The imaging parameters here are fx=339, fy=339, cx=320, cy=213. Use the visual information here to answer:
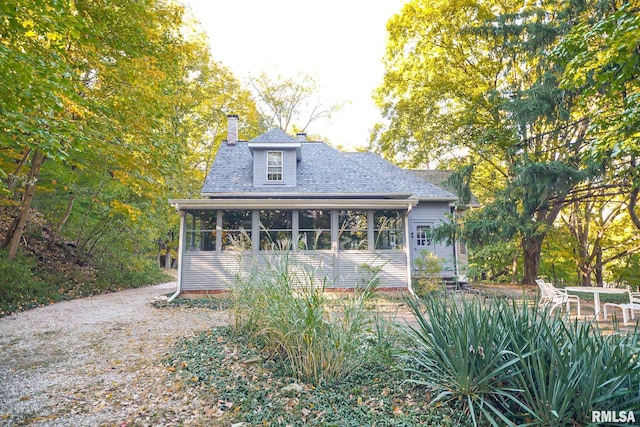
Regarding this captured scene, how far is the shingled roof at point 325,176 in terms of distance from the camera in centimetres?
1187

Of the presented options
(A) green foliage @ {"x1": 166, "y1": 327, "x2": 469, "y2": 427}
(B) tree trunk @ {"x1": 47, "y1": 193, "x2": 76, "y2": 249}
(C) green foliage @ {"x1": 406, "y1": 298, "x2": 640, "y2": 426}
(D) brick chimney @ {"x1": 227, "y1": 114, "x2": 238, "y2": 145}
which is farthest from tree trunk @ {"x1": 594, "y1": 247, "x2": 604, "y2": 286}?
(B) tree trunk @ {"x1": 47, "y1": 193, "x2": 76, "y2": 249}

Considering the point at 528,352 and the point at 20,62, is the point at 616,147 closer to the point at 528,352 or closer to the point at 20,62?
the point at 528,352

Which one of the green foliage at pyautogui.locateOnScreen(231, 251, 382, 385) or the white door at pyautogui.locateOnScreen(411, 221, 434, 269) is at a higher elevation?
the white door at pyautogui.locateOnScreen(411, 221, 434, 269)

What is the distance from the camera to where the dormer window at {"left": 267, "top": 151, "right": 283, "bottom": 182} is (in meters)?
12.3

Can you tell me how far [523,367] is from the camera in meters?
2.54

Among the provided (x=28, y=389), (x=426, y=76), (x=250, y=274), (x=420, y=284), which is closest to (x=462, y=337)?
(x=250, y=274)

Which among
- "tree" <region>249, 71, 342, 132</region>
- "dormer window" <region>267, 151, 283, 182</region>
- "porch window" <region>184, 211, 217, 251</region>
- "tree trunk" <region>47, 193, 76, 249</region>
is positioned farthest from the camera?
"tree" <region>249, 71, 342, 132</region>

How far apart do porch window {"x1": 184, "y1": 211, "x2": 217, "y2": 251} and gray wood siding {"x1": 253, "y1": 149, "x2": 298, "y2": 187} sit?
2.38 meters

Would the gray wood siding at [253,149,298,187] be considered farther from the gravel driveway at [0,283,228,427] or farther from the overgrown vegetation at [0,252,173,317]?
the gravel driveway at [0,283,228,427]

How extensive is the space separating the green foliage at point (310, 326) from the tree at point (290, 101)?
22715 mm

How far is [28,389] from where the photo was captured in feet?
10.9

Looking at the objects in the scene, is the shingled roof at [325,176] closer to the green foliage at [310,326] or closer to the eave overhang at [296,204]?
the eave overhang at [296,204]

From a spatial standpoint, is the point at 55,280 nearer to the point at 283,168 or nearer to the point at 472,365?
the point at 283,168

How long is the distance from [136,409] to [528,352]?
3267 millimetres
